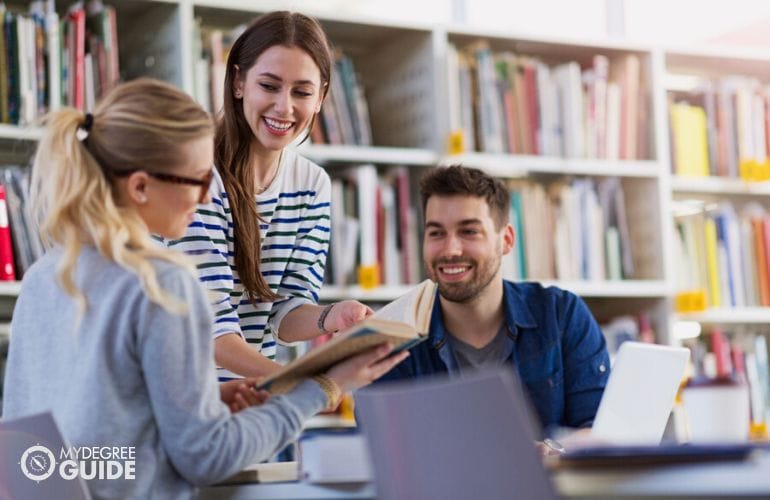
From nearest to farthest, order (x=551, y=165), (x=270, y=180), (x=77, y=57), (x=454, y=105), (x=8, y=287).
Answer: (x=270, y=180), (x=8, y=287), (x=77, y=57), (x=454, y=105), (x=551, y=165)

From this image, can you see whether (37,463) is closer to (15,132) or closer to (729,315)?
(15,132)

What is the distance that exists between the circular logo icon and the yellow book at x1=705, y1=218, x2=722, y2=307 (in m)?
2.76

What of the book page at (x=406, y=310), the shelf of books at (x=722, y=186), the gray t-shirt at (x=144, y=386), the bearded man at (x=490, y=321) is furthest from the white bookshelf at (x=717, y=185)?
the gray t-shirt at (x=144, y=386)

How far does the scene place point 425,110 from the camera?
135 inches

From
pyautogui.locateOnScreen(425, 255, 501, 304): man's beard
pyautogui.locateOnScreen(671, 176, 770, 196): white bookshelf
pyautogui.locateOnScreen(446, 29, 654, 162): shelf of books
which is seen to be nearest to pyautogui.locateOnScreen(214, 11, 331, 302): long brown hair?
pyautogui.locateOnScreen(425, 255, 501, 304): man's beard

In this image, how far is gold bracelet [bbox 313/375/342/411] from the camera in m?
1.42

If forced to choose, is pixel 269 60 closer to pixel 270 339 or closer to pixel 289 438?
pixel 270 339

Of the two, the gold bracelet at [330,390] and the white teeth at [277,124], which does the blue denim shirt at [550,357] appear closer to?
the white teeth at [277,124]

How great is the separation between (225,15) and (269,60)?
123 centimetres

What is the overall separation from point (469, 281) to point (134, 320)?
1414mm

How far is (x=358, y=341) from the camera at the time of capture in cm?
137

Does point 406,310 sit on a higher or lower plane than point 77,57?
lower

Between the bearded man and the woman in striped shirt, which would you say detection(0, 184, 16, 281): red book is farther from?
the bearded man

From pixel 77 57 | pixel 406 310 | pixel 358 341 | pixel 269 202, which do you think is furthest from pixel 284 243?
pixel 77 57
